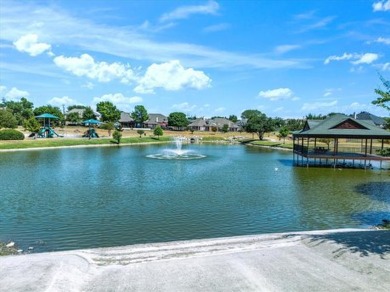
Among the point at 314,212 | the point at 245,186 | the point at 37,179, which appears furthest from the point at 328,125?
the point at 37,179

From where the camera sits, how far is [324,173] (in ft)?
115

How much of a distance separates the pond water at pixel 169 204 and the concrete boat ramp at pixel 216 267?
12.5 ft

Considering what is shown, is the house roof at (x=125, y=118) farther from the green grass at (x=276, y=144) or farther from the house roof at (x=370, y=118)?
the house roof at (x=370, y=118)

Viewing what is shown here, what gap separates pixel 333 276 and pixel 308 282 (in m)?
0.74

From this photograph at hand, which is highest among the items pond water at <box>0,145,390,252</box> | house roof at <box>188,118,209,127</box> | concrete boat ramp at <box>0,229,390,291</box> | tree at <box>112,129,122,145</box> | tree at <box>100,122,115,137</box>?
house roof at <box>188,118,209,127</box>

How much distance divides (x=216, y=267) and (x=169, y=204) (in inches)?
448

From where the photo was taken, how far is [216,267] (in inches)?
344

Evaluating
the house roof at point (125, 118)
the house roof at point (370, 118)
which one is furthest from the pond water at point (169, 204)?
the house roof at point (125, 118)

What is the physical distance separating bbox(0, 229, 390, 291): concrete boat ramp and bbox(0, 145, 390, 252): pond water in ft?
12.5

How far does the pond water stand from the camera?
14852 mm

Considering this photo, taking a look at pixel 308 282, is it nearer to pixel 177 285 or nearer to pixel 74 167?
pixel 177 285

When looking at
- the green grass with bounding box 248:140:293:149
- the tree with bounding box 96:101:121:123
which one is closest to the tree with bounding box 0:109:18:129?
the tree with bounding box 96:101:121:123

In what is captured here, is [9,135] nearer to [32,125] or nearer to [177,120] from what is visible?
[32,125]

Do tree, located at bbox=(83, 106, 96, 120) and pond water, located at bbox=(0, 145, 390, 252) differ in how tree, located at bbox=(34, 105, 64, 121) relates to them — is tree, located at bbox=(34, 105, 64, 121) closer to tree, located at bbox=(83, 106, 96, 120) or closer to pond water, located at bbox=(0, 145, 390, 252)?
tree, located at bbox=(83, 106, 96, 120)
